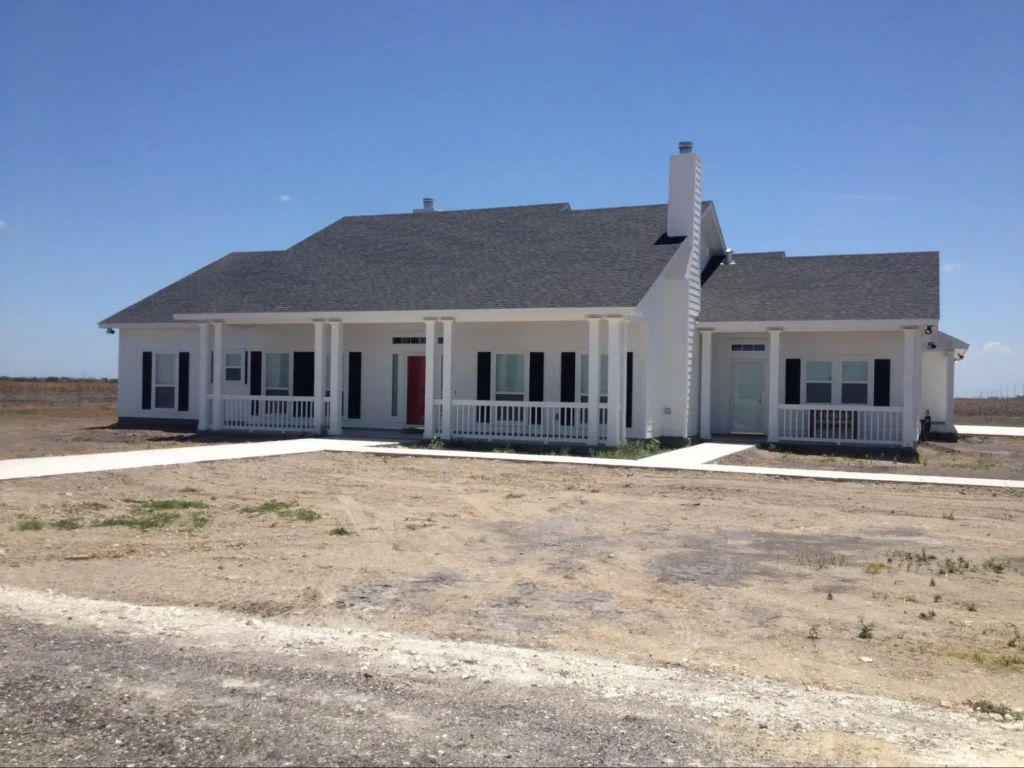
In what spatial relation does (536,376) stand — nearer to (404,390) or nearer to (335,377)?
(404,390)

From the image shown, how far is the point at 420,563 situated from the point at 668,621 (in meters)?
2.90

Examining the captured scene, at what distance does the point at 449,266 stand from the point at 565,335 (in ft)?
12.2

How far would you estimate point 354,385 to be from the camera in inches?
1001

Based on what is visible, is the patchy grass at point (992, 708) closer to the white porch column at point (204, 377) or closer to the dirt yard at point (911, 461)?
the dirt yard at point (911, 461)

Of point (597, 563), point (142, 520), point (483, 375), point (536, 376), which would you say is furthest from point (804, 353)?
point (142, 520)

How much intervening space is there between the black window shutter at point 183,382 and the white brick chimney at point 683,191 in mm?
13937

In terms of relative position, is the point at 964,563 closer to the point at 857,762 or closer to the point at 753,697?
the point at 753,697

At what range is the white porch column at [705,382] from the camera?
945 inches

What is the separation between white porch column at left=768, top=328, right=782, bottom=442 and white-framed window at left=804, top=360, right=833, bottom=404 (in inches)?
56.3

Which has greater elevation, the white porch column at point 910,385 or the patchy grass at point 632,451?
the white porch column at point 910,385

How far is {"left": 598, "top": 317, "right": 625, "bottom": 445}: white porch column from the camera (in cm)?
2030

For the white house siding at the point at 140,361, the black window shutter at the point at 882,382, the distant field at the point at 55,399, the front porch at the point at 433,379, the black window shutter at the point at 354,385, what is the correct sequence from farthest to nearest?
the distant field at the point at 55,399, the white house siding at the point at 140,361, the black window shutter at the point at 354,385, the black window shutter at the point at 882,382, the front porch at the point at 433,379

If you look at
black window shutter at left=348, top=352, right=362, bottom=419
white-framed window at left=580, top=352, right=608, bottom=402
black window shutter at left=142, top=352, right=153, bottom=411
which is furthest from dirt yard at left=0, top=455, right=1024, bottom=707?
black window shutter at left=142, top=352, right=153, bottom=411

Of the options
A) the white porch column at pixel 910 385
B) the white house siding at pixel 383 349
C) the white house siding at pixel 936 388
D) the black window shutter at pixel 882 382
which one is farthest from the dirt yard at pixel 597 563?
the white house siding at pixel 936 388
